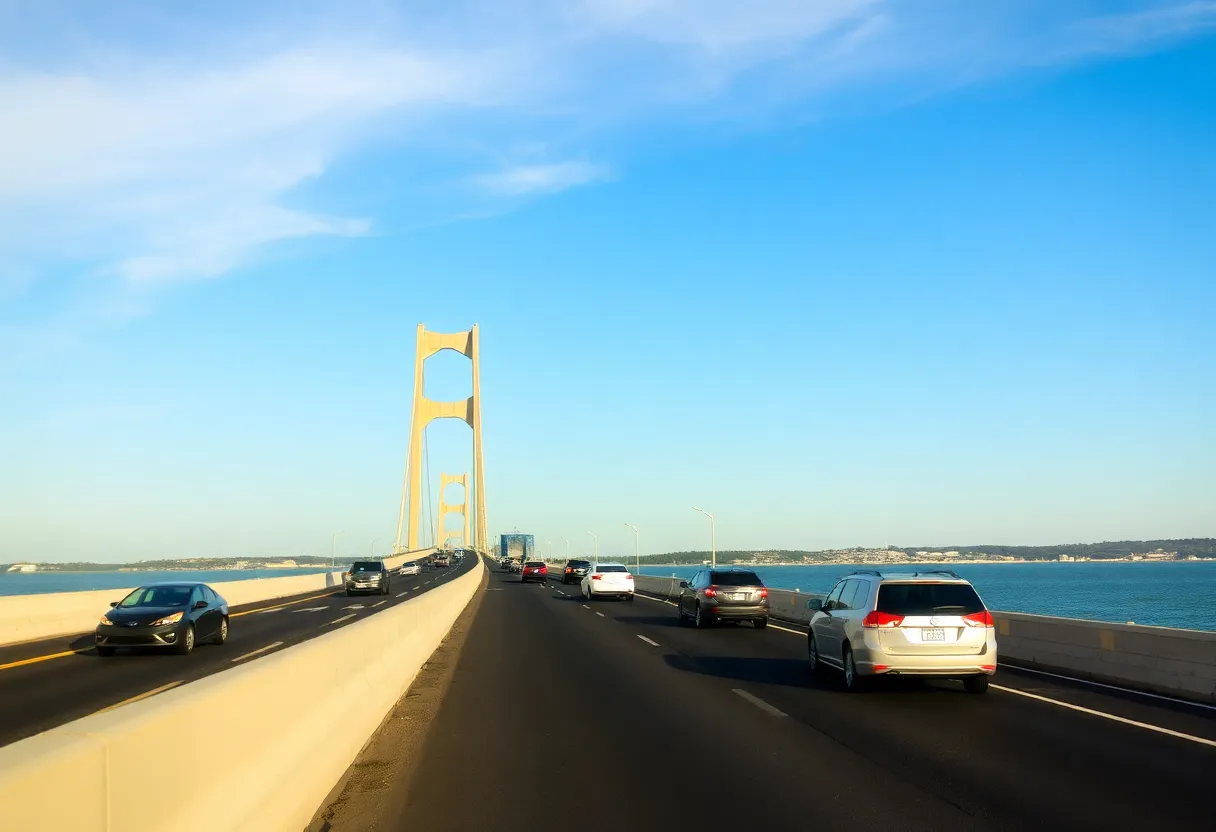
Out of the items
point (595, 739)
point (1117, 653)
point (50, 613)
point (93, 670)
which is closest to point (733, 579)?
point (1117, 653)

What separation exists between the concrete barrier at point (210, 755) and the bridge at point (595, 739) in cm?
2

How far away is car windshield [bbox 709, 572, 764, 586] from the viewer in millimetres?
26938

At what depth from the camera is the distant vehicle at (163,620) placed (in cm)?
2014

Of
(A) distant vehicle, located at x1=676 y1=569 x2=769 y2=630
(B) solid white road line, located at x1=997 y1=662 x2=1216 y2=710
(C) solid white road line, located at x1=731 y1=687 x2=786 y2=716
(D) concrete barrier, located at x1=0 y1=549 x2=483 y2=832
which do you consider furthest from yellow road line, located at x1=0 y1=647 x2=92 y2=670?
(B) solid white road line, located at x1=997 y1=662 x2=1216 y2=710

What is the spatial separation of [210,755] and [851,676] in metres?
10.8

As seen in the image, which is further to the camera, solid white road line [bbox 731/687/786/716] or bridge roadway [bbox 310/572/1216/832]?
solid white road line [bbox 731/687/786/716]

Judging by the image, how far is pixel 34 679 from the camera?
16.5m

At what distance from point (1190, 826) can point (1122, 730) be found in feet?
13.9

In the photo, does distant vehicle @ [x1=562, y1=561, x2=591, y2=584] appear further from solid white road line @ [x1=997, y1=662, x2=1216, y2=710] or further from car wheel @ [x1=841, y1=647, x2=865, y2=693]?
car wheel @ [x1=841, y1=647, x2=865, y2=693]

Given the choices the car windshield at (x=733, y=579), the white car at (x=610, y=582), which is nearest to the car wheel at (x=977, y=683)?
the car windshield at (x=733, y=579)

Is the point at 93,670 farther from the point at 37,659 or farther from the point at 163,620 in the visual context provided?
the point at 37,659

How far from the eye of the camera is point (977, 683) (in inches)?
556

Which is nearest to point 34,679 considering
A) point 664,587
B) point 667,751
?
point 667,751

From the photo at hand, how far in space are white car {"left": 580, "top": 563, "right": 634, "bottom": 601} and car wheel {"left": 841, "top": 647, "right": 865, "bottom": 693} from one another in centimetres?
2971
